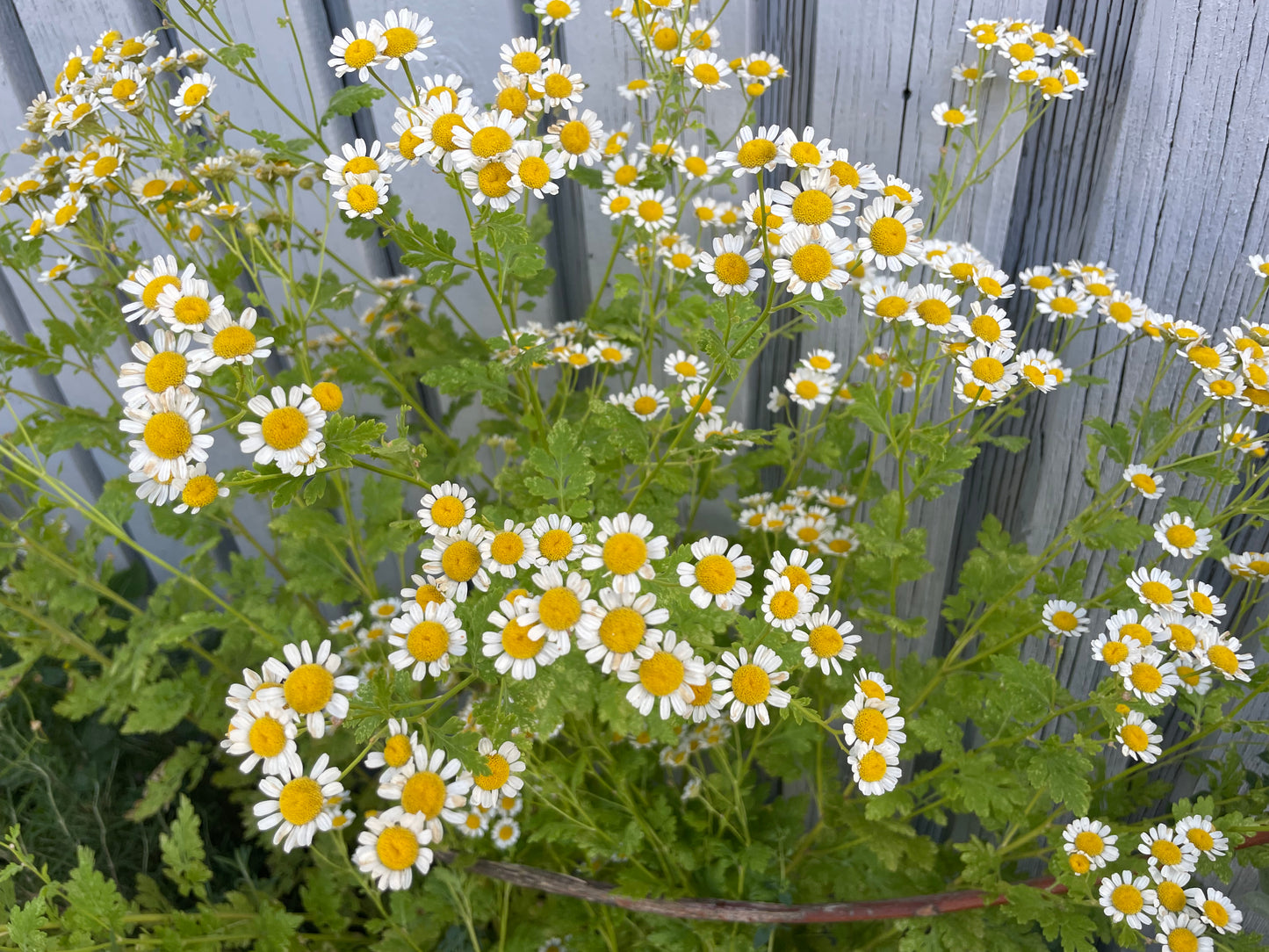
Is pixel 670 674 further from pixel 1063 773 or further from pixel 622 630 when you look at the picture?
pixel 1063 773

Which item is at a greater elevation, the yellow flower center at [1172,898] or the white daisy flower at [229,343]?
the white daisy flower at [229,343]

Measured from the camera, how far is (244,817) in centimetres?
178

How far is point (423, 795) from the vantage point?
0.90m

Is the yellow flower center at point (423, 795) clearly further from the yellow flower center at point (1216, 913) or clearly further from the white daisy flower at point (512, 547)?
the yellow flower center at point (1216, 913)

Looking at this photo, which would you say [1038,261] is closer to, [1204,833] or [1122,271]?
[1122,271]

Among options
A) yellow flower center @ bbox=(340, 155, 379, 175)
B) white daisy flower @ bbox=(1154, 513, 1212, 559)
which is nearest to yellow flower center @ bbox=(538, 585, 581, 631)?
yellow flower center @ bbox=(340, 155, 379, 175)

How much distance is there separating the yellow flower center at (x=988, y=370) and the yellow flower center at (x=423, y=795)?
0.99 meters

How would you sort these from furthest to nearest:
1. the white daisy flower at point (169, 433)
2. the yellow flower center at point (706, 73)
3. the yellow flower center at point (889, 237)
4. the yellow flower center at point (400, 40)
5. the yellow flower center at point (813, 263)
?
the yellow flower center at point (706, 73)
the yellow flower center at point (400, 40)
the yellow flower center at point (889, 237)
the yellow flower center at point (813, 263)
the white daisy flower at point (169, 433)

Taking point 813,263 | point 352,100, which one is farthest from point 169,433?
point 813,263

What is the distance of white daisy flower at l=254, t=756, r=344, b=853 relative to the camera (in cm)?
89

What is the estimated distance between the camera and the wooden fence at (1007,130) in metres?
Answer: 1.25

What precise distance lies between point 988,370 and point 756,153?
52 cm

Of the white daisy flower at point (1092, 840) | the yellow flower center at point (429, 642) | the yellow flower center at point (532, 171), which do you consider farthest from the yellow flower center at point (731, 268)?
the white daisy flower at point (1092, 840)

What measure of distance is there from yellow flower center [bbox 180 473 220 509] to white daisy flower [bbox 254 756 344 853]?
0.35 metres
